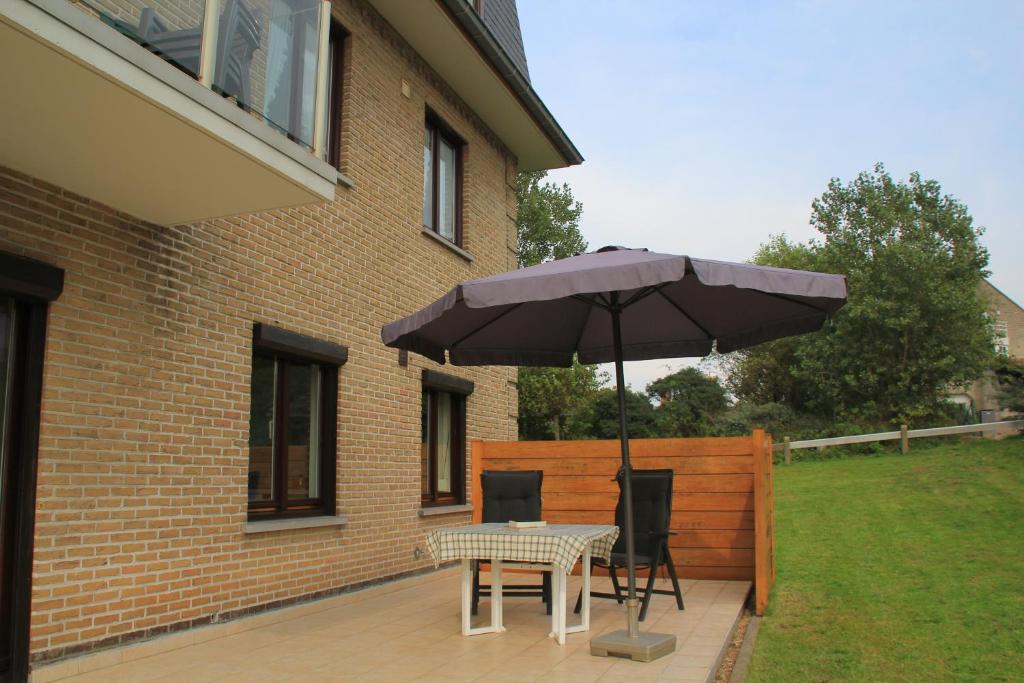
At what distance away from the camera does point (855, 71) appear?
12.9m

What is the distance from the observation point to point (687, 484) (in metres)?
8.00

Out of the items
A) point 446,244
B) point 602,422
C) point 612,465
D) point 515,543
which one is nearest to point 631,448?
point 612,465

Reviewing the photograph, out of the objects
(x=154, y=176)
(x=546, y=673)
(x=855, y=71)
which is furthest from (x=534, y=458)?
(x=855, y=71)

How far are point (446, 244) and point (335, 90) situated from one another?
2.54 meters

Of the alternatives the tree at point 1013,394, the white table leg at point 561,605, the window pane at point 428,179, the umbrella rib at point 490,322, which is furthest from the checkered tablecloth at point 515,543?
the tree at point 1013,394

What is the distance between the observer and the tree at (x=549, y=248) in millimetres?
24359

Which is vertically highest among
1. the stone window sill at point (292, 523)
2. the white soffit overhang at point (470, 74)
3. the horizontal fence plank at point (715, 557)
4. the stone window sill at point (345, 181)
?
the white soffit overhang at point (470, 74)

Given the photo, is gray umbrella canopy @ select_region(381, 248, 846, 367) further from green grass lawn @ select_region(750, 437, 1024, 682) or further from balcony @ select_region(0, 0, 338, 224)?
green grass lawn @ select_region(750, 437, 1024, 682)

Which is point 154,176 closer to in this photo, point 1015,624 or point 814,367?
point 1015,624

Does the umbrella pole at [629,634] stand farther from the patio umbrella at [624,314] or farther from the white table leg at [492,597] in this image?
the white table leg at [492,597]

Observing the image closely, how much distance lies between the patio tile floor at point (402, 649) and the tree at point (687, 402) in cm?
2030

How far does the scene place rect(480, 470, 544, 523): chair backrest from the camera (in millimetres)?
7090

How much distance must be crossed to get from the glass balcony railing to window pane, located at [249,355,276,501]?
2.15 metres

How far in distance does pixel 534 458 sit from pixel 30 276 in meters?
5.12
